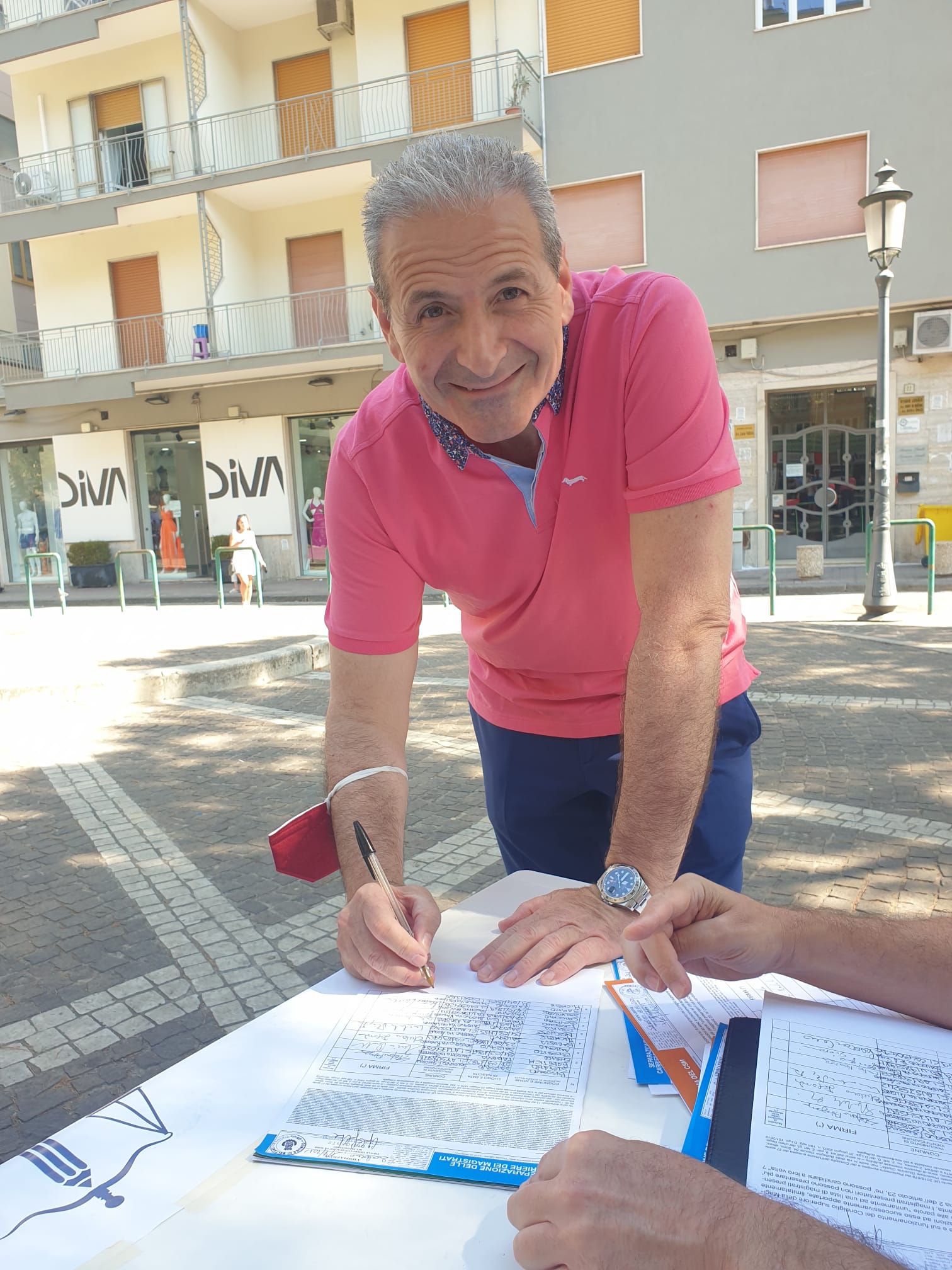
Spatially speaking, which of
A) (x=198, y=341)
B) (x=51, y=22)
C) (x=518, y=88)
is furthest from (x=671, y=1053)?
(x=51, y=22)

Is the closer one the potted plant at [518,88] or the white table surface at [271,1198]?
the white table surface at [271,1198]

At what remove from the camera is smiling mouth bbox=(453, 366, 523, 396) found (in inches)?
71.2

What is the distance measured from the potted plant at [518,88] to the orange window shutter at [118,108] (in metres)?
8.14

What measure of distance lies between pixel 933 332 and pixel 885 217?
6.03 meters

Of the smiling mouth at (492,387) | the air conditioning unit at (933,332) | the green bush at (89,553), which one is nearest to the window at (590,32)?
the air conditioning unit at (933,332)

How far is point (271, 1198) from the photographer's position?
1063 millimetres

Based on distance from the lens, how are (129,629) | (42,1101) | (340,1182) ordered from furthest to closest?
(129,629) → (42,1101) → (340,1182)

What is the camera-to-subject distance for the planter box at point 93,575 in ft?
71.0

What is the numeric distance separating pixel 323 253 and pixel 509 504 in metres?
19.5

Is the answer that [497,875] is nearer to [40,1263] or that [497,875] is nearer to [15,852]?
[15,852]

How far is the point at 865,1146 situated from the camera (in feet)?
3.37

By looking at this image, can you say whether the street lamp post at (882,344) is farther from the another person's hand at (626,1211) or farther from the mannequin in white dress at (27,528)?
the mannequin in white dress at (27,528)

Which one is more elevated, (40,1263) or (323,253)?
(323,253)

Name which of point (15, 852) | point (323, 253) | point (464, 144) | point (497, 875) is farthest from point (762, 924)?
point (323, 253)
